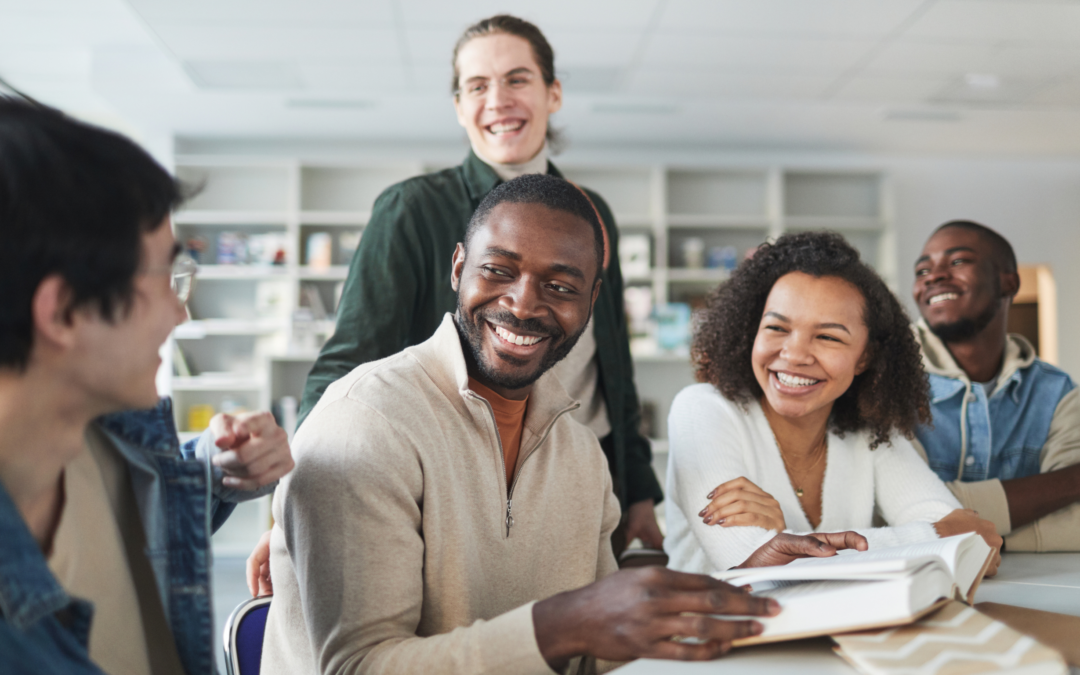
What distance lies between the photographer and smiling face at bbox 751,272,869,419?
64.2 inches

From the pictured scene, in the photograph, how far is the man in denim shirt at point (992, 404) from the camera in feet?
5.74

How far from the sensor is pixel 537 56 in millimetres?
1930

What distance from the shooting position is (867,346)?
67.7 inches

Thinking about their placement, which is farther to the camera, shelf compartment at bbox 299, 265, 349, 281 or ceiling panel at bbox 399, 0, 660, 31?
shelf compartment at bbox 299, 265, 349, 281

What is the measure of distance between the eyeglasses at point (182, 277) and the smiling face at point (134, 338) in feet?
0.14

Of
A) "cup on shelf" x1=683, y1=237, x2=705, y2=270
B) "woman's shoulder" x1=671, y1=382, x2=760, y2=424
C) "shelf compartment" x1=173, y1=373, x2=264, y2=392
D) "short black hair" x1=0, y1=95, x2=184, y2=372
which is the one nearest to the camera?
"short black hair" x1=0, y1=95, x2=184, y2=372

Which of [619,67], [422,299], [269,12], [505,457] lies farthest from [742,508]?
[619,67]

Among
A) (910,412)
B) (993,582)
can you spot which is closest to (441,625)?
(993,582)

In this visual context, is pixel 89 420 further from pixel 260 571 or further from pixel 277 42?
pixel 277 42

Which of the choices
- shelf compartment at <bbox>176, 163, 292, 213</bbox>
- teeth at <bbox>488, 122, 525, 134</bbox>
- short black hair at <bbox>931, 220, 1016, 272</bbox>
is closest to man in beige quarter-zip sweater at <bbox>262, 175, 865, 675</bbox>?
teeth at <bbox>488, 122, 525, 134</bbox>

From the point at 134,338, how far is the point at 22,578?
0.22 meters

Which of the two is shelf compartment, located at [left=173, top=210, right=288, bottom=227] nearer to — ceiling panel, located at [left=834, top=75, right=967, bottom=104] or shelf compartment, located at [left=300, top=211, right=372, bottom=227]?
shelf compartment, located at [left=300, top=211, right=372, bottom=227]

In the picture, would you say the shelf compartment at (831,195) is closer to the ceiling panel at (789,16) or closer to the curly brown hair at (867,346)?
the ceiling panel at (789,16)

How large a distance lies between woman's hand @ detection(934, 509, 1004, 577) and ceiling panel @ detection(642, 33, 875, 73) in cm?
323
